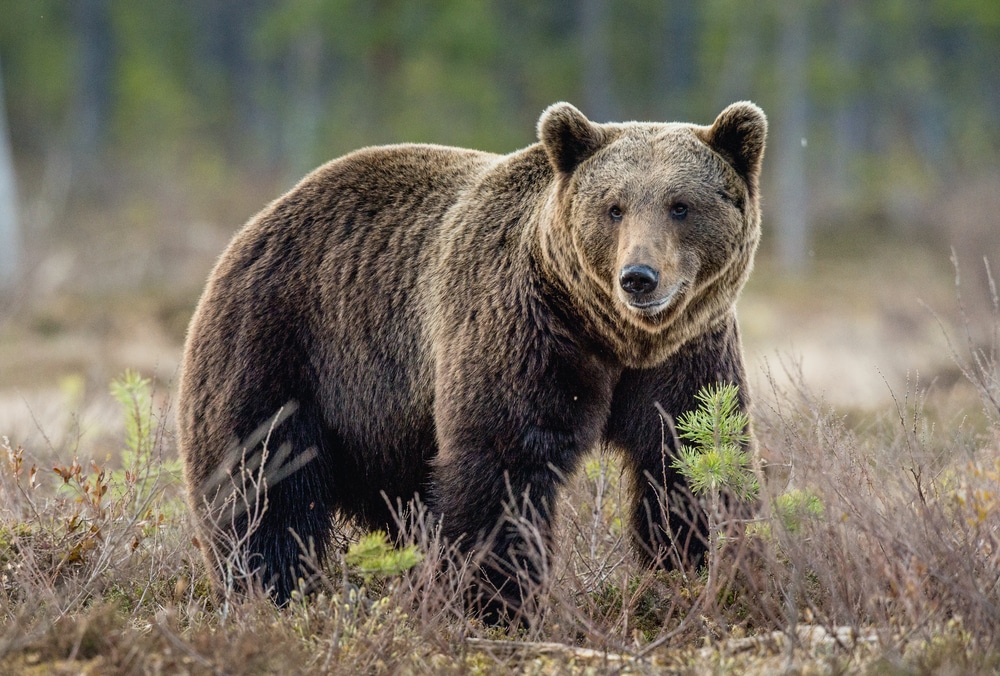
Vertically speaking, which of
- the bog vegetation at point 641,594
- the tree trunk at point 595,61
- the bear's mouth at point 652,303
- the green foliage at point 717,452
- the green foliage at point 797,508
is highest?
the tree trunk at point 595,61

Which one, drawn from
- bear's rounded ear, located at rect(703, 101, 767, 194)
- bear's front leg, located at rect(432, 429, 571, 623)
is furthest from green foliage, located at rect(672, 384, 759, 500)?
bear's rounded ear, located at rect(703, 101, 767, 194)

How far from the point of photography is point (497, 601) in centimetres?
472

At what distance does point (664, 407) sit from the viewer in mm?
4773

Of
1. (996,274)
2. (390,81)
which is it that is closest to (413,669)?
(996,274)

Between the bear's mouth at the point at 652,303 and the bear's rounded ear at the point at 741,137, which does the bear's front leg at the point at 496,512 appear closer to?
the bear's mouth at the point at 652,303

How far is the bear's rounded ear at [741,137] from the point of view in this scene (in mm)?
4656

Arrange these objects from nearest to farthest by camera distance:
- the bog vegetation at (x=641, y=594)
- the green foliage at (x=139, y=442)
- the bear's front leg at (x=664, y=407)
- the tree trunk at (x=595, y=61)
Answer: the bog vegetation at (x=641, y=594), the bear's front leg at (x=664, y=407), the green foliage at (x=139, y=442), the tree trunk at (x=595, y=61)

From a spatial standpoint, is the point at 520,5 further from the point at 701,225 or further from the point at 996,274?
the point at 701,225

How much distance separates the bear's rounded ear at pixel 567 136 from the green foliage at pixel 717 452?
112 cm

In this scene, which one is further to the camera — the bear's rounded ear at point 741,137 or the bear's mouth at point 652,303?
the bear's rounded ear at point 741,137

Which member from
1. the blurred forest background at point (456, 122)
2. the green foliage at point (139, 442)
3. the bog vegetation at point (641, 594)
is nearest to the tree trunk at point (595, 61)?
the blurred forest background at point (456, 122)

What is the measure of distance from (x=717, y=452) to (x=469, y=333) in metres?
1.22

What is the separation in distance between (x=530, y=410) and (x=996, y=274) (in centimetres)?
972

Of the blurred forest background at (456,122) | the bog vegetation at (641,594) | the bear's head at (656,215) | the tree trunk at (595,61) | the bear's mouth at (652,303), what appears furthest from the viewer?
the tree trunk at (595,61)
